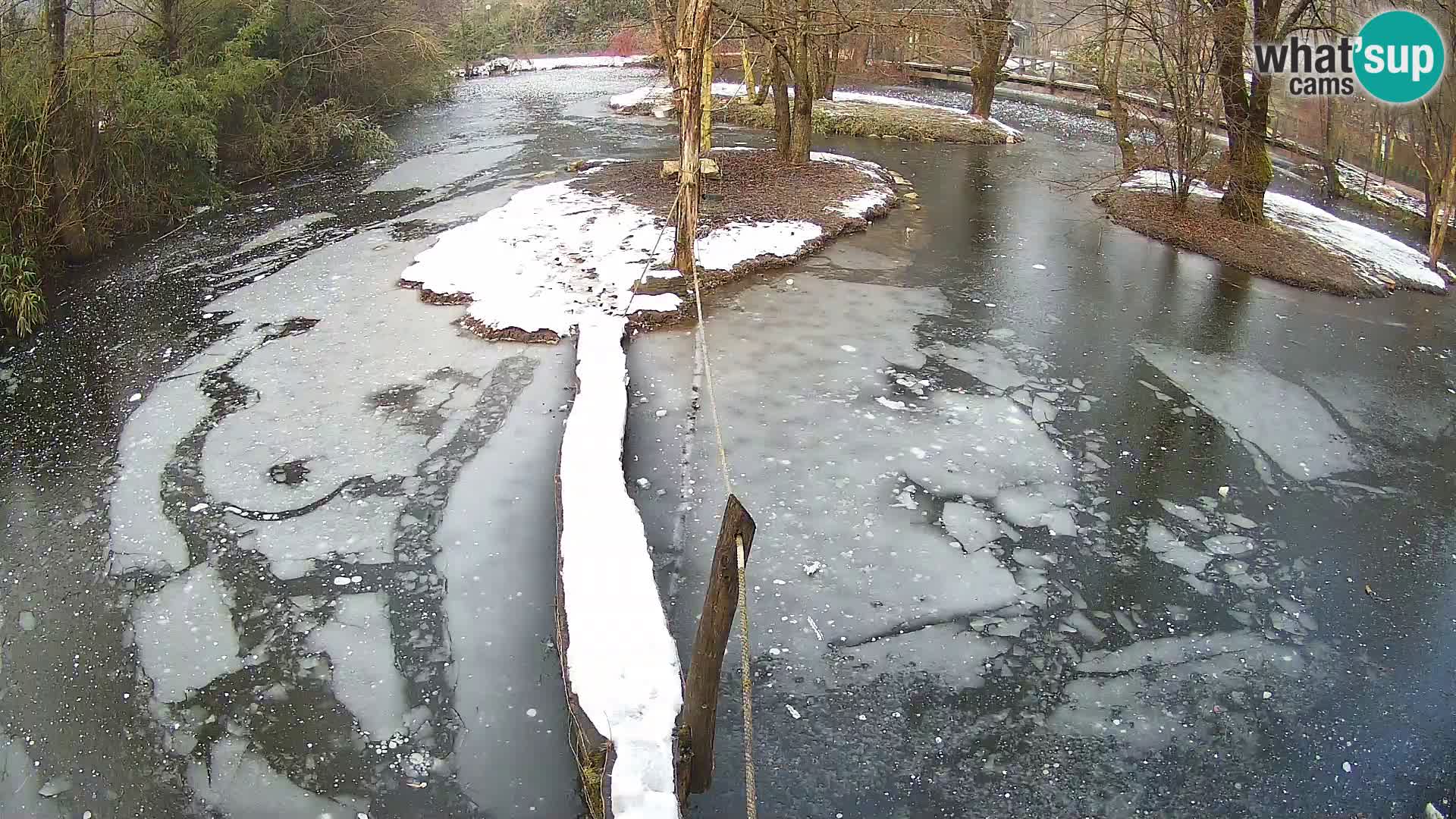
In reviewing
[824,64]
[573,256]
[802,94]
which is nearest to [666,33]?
[573,256]

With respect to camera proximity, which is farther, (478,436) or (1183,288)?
(1183,288)

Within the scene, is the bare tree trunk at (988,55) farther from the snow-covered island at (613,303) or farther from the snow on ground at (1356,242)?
the snow on ground at (1356,242)

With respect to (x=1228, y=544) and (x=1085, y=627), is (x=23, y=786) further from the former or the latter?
(x=1228, y=544)

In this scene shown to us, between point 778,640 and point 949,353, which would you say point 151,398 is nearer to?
point 778,640

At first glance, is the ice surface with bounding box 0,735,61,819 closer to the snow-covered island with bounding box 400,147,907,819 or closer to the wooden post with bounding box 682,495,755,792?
the snow-covered island with bounding box 400,147,907,819

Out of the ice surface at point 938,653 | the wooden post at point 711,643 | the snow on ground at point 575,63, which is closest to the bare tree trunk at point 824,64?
the snow on ground at point 575,63

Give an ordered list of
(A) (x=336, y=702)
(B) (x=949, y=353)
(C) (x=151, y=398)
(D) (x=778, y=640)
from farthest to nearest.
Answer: (B) (x=949, y=353) → (C) (x=151, y=398) → (D) (x=778, y=640) → (A) (x=336, y=702)

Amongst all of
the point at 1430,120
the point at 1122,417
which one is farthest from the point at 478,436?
the point at 1430,120

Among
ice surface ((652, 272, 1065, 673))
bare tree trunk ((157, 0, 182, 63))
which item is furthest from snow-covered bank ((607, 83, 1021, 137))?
ice surface ((652, 272, 1065, 673))
